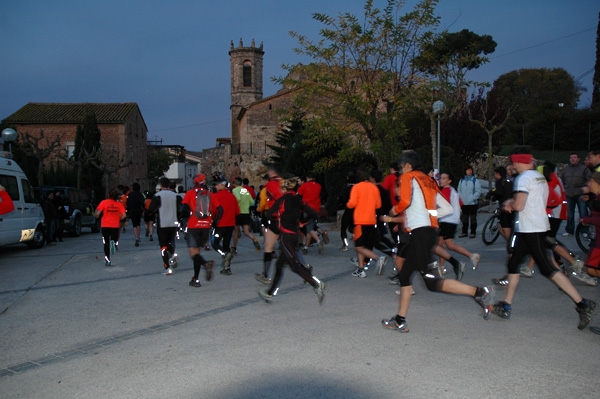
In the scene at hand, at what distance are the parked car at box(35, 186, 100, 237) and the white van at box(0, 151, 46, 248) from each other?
9.92ft

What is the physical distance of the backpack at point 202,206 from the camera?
9.45 meters

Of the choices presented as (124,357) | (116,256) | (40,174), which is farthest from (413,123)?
(124,357)

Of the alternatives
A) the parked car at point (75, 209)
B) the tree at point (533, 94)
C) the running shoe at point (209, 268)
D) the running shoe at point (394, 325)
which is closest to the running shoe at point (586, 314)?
the running shoe at point (394, 325)

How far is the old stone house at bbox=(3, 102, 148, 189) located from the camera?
174 feet

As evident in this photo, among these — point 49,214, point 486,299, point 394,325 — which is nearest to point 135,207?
point 49,214

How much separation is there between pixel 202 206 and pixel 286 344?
14.2ft

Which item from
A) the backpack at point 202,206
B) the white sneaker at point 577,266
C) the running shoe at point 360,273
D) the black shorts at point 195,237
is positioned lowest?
the running shoe at point 360,273

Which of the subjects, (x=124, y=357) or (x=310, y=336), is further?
(x=310, y=336)

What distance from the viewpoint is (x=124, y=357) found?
534 centimetres

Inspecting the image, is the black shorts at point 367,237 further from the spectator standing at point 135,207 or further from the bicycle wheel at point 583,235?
the spectator standing at point 135,207

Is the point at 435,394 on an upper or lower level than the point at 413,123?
lower

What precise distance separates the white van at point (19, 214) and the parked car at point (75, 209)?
3022 mm

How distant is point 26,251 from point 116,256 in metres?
3.48

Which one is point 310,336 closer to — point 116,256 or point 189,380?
point 189,380
